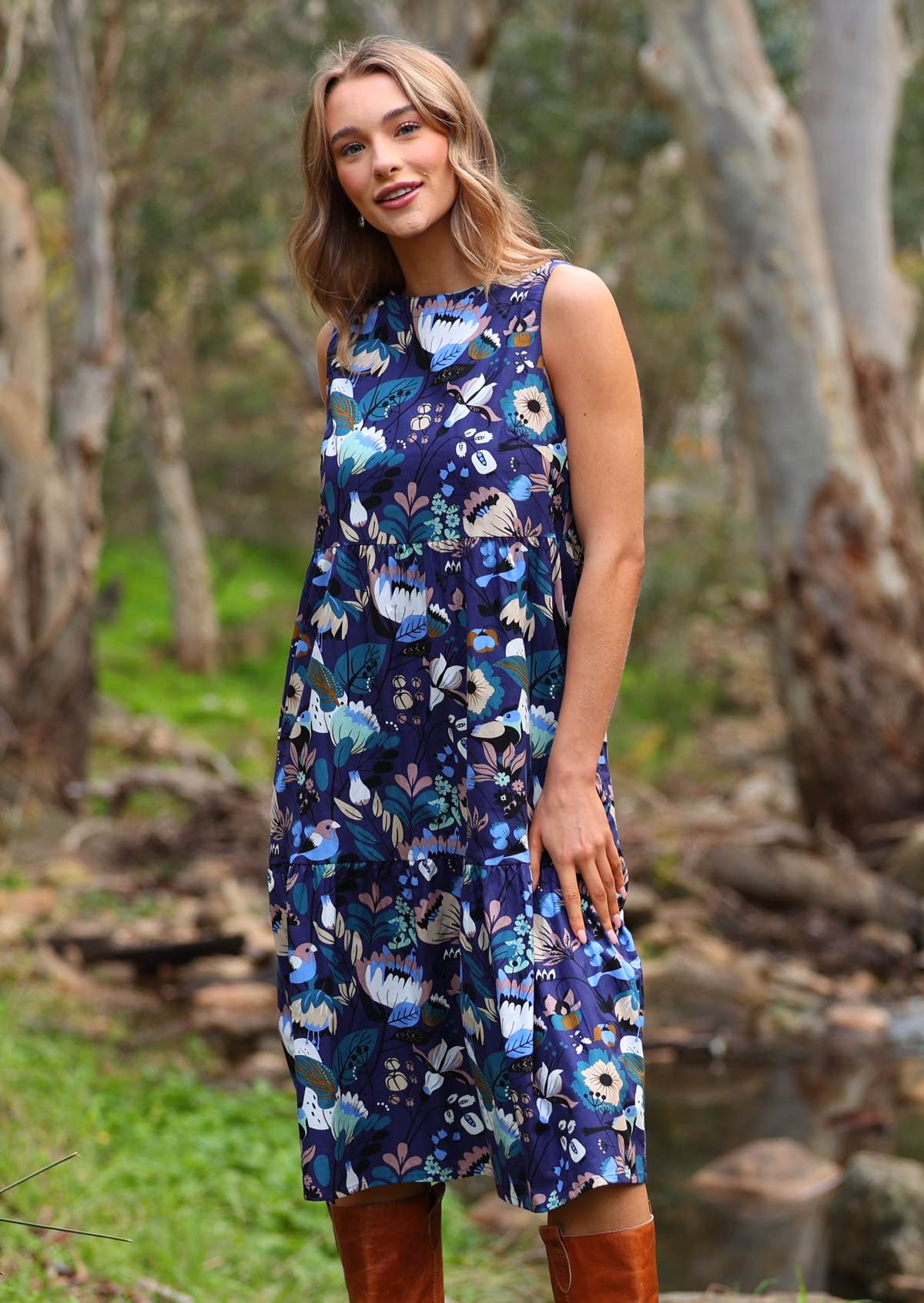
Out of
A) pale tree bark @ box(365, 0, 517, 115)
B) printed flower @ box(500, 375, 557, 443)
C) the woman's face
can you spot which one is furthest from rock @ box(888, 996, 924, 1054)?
pale tree bark @ box(365, 0, 517, 115)

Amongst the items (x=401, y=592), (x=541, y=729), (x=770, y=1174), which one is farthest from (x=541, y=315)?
(x=770, y=1174)

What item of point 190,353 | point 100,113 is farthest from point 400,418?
point 190,353

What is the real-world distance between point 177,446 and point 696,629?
227 inches

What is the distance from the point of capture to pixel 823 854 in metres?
7.12

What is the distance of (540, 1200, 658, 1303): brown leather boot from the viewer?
1.89 m

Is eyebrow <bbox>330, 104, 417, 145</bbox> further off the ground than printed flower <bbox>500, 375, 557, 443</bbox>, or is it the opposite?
eyebrow <bbox>330, 104, 417, 145</bbox>

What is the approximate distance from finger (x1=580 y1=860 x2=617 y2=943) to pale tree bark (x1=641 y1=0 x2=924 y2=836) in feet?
18.2

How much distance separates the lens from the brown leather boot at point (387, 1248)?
207 cm

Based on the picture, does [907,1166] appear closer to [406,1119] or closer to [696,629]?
[406,1119]

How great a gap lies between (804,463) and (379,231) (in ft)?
17.8

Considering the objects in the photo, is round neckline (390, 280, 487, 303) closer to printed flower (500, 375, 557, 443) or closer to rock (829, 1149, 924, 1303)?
printed flower (500, 375, 557, 443)

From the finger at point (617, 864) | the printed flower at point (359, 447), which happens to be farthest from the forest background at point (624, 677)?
the finger at point (617, 864)

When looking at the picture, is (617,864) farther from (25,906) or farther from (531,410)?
(25,906)

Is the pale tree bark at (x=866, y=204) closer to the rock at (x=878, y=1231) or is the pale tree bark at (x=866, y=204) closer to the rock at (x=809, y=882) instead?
the rock at (x=809, y=882)
